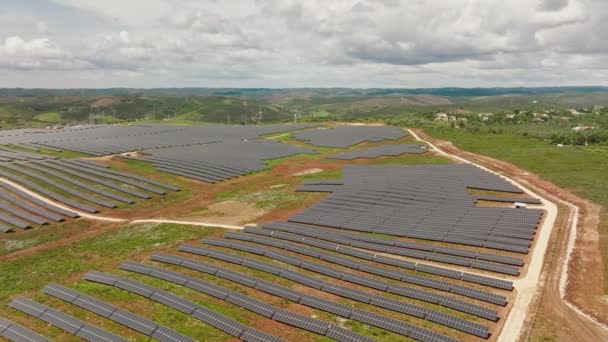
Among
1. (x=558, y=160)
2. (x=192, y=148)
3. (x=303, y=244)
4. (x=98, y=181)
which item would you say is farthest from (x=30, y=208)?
(x=558, y=160)

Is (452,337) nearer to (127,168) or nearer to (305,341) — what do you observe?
(305,341)

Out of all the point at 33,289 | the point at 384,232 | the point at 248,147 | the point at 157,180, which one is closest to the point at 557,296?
the point at 384,232

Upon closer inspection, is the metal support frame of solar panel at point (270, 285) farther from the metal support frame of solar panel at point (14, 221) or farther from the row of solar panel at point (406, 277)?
the metal support frame of solar panel at point (14, 221)

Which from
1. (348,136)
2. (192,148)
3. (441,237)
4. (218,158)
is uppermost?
(348,136)

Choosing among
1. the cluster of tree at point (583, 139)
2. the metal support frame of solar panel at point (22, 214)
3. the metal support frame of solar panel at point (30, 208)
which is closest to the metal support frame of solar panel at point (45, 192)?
the metal support frame of solar panel at point (30, 208)

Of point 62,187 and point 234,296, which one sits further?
point 62,187

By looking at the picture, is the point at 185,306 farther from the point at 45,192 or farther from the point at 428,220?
the point at 45,192
